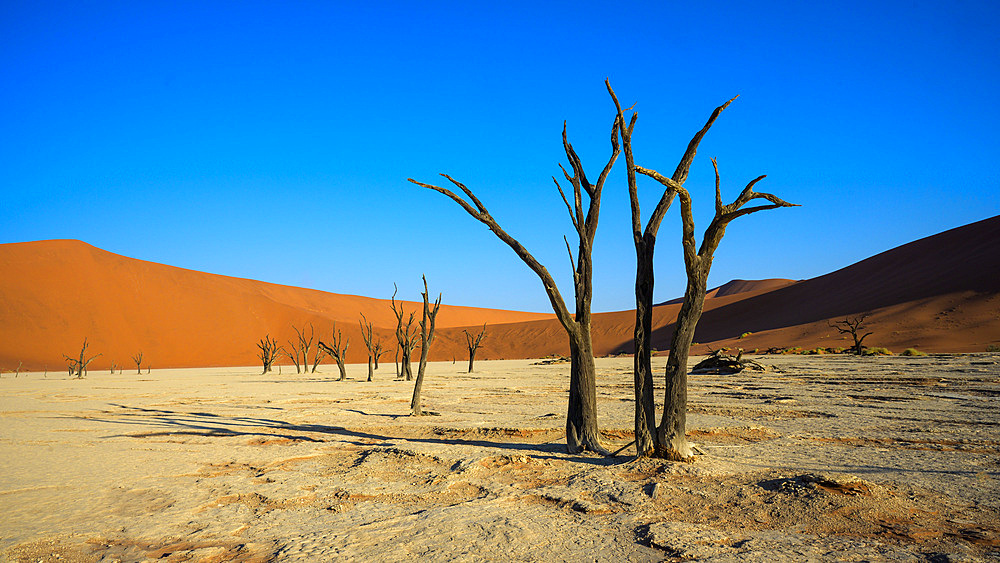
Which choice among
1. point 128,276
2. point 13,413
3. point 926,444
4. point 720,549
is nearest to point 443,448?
point 720,549

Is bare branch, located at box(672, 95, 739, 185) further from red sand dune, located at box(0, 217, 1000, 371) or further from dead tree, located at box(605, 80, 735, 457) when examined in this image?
red sand dune, located at box(0, 217, 1000, 371)

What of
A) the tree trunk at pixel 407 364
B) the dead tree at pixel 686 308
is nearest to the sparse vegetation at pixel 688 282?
the dead tree at pixel 686 308

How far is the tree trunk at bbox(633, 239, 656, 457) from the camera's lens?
5879 mm

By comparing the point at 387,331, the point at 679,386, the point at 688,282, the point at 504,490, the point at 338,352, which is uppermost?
the point at 387,331

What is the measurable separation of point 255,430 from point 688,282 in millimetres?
7399

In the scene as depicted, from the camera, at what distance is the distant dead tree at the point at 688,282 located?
5316 mm

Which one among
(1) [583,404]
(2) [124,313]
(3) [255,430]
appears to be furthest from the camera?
(2) [124,313]

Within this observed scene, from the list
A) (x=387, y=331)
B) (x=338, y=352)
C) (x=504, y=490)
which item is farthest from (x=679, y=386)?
(x=387, y=331)

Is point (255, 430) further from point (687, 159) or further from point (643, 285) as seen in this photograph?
point (687, 159)

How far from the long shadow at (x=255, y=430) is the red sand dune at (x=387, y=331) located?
30.9m

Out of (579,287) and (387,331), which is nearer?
(579,287)

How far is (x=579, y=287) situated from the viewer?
682 cm

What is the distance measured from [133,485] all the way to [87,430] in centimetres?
529

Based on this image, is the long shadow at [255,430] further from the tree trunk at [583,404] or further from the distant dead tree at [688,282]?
the distant dead tree at [688,282]
